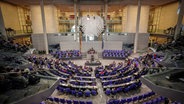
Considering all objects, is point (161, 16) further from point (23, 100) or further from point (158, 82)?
point (23, 100)

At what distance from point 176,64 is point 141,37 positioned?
1611cm

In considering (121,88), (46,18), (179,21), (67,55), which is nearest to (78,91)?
(121,88)

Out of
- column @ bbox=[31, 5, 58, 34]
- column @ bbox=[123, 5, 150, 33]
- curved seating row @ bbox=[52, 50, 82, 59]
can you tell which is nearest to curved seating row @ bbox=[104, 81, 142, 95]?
curved seating row @ bbox=[52, 50, 82, 59]

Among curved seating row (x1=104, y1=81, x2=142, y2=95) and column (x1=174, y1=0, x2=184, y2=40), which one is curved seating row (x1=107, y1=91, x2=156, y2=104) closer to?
curved seating row (x1=104, y1=81, x2=142, y2=95)

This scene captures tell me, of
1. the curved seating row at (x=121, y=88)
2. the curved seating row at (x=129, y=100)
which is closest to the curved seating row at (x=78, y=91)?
the curved seating row at (x=121, y=88)

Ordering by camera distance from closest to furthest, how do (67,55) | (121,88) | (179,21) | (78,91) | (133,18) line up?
(78,91) < (121,88) < (179,21) < (67,55) < (133,18)

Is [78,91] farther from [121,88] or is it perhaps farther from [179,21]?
[179,21]

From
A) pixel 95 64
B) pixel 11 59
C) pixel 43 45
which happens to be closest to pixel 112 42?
pixel 95 64

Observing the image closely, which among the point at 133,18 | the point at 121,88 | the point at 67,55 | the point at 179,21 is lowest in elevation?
the point at 121,88

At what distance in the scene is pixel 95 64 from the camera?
699 inches

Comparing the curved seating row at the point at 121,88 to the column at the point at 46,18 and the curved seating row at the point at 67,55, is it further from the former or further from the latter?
the column at the point at 46,18

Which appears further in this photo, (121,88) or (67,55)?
(67,55)

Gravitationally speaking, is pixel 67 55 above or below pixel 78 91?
above

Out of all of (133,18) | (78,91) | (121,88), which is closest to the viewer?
(78,91)
